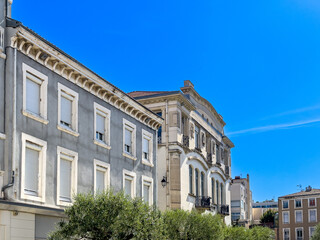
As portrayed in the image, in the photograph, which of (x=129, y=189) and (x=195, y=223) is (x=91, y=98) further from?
(x=195, y=223)

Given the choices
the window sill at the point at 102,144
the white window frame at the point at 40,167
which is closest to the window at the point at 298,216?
the window sill at the point at 102,144

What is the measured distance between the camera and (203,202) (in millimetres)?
44344

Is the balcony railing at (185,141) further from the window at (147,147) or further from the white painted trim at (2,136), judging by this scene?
the white painted trim at (2,136)

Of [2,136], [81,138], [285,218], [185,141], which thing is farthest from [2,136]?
[285,218]

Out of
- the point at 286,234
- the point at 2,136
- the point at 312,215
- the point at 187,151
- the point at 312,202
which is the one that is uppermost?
the point at 187,151

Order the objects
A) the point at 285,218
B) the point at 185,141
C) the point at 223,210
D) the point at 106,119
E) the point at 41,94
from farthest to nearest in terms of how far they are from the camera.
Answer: the point at 285,218 < the point at 223,210 < the point at 185,141 < the point at 106,119 < the point at 41,94

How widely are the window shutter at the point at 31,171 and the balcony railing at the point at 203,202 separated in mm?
25320

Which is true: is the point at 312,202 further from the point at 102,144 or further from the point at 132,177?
the point at 102,144

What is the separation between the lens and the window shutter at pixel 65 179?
2122cm

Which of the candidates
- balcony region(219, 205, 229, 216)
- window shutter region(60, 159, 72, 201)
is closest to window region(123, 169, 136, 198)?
window shutter region(60, 159, 72, 201)

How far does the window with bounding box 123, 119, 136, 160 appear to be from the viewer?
27.5m

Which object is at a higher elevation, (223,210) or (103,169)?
(103,169)

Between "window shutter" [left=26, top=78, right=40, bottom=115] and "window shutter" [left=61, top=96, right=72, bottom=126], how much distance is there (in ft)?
6.12

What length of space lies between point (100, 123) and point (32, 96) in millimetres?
5895
